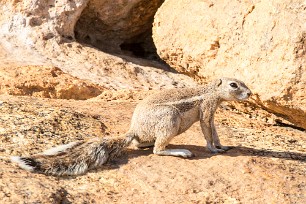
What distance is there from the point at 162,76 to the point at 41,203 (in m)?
7.50

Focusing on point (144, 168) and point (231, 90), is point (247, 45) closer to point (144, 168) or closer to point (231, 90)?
point (231, 90)

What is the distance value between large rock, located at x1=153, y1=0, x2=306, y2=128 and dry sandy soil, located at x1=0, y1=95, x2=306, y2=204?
2.47 feet

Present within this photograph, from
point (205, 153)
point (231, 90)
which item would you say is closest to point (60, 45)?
point (231, 90)

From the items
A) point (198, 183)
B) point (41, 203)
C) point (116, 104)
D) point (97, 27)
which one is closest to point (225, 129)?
point (116, 104)

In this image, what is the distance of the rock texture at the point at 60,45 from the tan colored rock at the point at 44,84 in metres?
0.56

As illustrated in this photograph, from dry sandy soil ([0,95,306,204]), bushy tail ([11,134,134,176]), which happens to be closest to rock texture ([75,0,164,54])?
dry sandy soil ([0,95,306,204])

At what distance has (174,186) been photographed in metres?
6.57

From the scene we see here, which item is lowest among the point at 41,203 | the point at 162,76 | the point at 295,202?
the point at 162,76

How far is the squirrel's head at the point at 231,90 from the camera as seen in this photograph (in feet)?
25.5

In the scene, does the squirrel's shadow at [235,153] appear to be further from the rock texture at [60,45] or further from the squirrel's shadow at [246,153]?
the rock texture at [60,45]

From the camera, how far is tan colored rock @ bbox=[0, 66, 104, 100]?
1103 centimetres

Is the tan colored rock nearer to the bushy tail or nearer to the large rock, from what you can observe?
the large rock

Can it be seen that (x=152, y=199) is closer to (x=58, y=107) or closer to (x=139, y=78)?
(x=58, y=107)

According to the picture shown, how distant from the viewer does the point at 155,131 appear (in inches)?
282
